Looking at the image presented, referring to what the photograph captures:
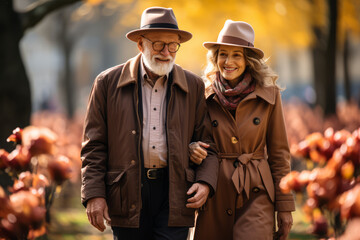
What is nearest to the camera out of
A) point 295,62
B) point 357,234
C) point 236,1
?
point 357,234

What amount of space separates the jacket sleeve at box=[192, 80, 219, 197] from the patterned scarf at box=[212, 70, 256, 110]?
0.69 ft

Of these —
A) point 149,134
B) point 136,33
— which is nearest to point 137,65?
point 136,33

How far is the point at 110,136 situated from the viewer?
3.67m

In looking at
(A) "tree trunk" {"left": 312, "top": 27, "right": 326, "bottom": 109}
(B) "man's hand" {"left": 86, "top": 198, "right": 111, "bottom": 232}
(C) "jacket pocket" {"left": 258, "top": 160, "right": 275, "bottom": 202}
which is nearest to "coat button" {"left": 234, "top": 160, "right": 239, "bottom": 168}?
(C) "jacket pocket" {"left": 258, "top": 160, "right": 275, "bottom": 202}

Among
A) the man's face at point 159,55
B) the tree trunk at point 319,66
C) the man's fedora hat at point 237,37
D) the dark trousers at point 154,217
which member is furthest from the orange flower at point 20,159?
the tree trunk at point 319,66

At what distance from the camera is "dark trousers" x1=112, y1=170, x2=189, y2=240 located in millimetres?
3613

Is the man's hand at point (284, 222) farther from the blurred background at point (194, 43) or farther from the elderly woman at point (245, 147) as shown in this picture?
the blurred background at point (194, 43)

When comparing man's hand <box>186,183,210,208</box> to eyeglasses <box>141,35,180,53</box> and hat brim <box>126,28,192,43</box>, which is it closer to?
eyeglasses <box>141,35,180,53</box>

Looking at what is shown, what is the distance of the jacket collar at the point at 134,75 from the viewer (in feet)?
12.1

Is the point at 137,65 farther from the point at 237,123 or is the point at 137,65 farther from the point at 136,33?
the point at 237,123

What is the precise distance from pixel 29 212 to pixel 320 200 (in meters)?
1.63

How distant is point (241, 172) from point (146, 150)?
2.79ft

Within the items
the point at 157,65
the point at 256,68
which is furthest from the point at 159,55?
the point at 256,68

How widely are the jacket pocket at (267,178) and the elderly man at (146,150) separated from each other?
478 mm
